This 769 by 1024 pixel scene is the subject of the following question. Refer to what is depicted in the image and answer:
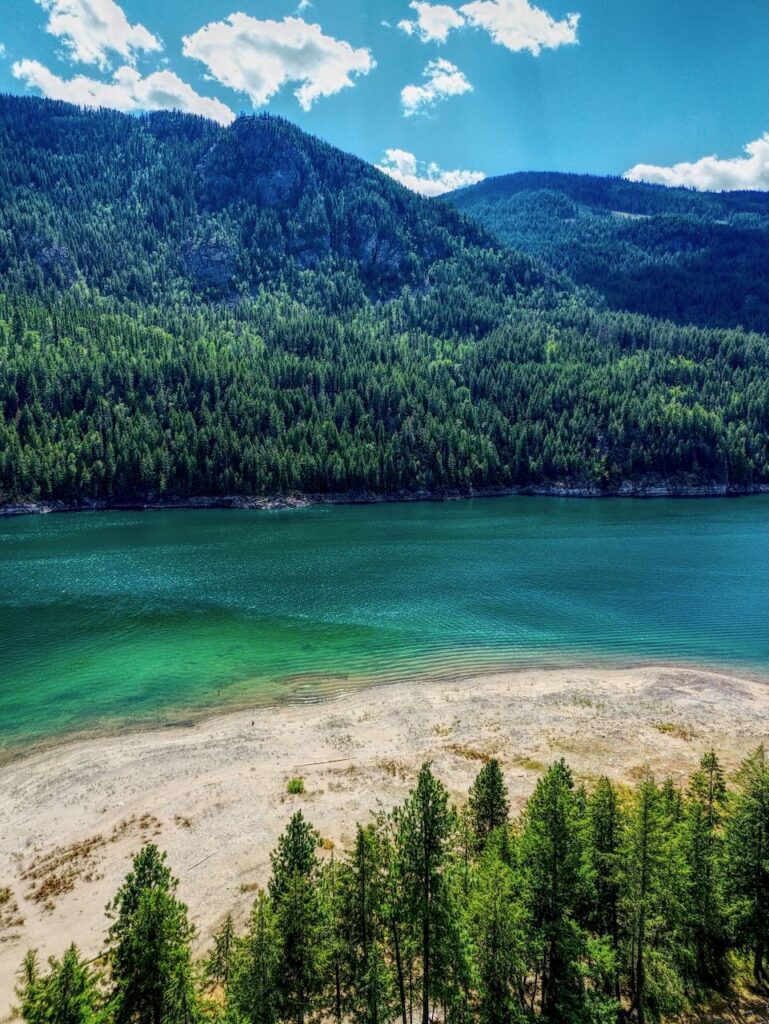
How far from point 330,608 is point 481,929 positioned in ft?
157

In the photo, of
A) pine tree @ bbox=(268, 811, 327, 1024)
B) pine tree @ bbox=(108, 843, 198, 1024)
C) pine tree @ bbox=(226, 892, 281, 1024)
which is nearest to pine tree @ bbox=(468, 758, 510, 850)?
pine tree @ bbox=(268, 811, 327, 1024)

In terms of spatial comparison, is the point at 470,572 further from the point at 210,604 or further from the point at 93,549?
the point at 93,549

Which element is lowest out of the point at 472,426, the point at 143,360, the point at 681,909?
the point at 681,909

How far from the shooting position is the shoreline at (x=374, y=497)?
443ft

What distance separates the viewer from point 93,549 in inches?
3725

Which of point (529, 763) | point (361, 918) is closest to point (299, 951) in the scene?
point (361, 918)

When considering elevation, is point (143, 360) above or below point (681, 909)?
above

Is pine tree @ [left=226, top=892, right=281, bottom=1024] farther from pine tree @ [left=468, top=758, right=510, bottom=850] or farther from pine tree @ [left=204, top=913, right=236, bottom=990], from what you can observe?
pine tree @ [left=468, top=758, right=510, bottom=850]

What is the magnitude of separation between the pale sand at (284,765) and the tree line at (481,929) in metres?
5.20

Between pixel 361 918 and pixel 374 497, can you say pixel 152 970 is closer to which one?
pixel 361 918

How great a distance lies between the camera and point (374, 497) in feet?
502

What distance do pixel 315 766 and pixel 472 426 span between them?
6176 inches

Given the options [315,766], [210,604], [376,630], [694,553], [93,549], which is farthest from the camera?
[93,549]

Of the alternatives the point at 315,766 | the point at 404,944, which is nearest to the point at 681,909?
the point at 404,944
